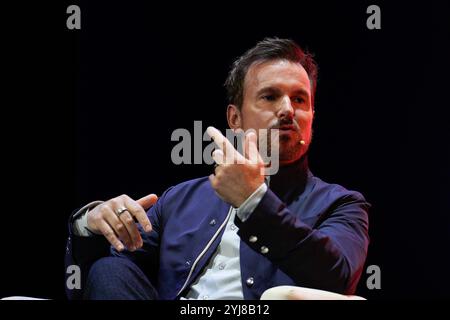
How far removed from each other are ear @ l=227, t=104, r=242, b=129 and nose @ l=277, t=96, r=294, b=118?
0.22 metres

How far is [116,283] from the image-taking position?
1110mm

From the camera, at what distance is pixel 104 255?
139cm

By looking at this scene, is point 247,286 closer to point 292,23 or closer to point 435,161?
point 435,161

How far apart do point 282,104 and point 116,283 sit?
2.21 feet

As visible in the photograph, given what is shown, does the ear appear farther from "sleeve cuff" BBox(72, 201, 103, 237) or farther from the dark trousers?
the dark trousers

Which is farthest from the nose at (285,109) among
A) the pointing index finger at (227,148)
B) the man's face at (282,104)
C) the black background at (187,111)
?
the black background at (187,111)

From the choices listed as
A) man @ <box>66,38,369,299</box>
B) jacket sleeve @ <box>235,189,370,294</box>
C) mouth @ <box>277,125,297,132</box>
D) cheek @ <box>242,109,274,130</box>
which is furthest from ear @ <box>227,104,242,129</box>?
jacket sleeve @ <box>235,189,370,294</box>

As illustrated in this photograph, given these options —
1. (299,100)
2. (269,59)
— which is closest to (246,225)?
(299,100)

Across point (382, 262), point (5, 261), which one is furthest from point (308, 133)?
point (5, 261)

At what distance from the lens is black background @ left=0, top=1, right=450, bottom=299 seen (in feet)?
6.00

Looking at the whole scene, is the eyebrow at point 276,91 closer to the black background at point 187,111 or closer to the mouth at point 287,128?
the mouth at point 287,128

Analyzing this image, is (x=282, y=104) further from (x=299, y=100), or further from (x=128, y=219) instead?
(x=128, y=219)

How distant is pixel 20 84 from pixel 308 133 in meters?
1.05

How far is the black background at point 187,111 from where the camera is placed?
72.1 inches
